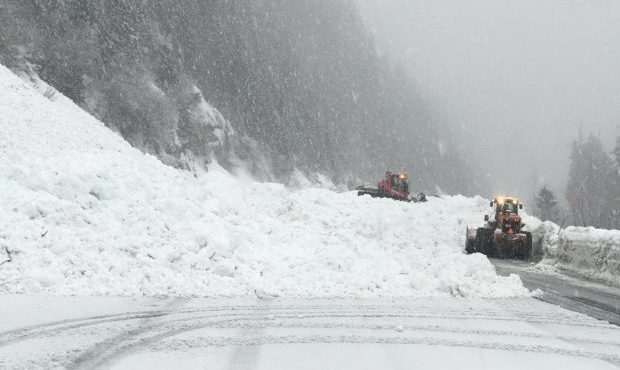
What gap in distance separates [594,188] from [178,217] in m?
71.8

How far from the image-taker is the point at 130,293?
7387mm

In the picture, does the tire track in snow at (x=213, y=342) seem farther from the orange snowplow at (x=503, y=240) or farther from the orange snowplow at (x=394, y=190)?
the orange snowplow at (x=394, y=190)

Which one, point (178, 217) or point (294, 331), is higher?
point (178, 217)

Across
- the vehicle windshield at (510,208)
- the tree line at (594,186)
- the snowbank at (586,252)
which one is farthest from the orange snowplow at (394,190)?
the tree line at (594,186)

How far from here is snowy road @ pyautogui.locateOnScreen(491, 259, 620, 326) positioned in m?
8.55

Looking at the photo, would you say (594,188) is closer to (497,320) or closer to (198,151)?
(198,151)

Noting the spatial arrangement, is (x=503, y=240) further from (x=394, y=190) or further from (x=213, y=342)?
(x=394, y=190)

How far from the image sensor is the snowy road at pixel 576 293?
8.55m

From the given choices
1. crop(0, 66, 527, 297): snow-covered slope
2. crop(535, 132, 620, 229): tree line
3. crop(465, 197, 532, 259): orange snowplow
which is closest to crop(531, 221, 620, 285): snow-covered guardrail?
crop(465, 197, 532, 259): orange snowplow

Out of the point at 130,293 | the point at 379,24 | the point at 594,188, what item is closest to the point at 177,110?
the point at 130,293

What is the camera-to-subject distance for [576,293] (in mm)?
10656

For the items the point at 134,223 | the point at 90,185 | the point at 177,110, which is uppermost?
the point at 177,110

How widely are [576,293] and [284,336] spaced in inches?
293

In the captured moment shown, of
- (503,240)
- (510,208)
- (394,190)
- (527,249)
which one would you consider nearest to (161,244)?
(503,240)
